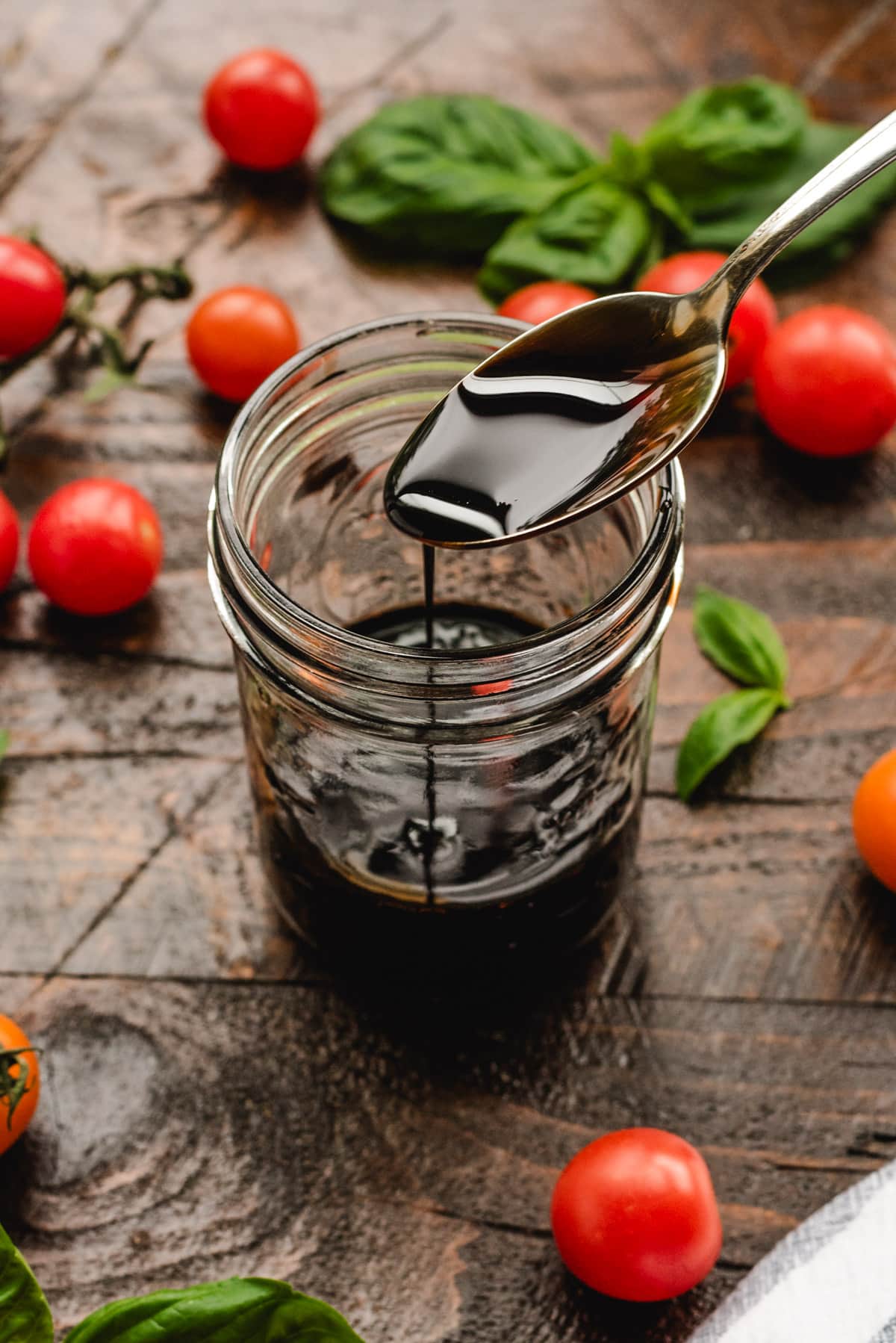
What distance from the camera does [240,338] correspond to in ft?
4.52

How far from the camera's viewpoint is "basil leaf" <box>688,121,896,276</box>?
1.50 m

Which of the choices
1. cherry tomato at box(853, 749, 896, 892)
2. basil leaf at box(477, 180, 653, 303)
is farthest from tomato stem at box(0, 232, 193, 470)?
cherry tomato at box(853, 749, 896, 892)

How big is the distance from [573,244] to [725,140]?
7.4 inches

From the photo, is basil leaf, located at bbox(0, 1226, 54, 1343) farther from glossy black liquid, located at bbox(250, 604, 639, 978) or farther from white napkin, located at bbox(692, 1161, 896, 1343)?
white napkin, located at bbox(692, 1161, 896, 1343)

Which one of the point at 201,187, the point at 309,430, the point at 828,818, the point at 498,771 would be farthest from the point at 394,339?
the point at 201,187

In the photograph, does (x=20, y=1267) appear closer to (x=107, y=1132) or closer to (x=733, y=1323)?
(x=107, y=1132)

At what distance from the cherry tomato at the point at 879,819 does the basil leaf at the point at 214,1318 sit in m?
0.54

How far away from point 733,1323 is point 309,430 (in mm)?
678

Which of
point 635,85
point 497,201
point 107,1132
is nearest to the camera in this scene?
point 107,1132

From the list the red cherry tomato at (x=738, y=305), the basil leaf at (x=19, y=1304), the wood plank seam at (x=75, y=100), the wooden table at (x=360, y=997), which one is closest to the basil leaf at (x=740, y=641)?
the wooden table at (x=360, y=997)

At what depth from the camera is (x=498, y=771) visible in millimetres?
959

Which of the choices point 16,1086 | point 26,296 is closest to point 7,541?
point 26,296

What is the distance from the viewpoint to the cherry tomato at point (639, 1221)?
988 millimetres

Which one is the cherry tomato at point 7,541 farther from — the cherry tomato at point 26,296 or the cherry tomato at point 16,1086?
the cherry tomato at point 16,1086
